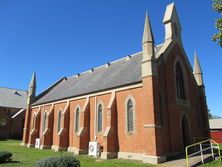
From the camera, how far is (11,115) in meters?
53.3

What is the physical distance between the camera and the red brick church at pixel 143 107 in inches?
784

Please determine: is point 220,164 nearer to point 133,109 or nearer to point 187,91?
point 133,109

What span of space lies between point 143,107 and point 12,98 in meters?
46.8

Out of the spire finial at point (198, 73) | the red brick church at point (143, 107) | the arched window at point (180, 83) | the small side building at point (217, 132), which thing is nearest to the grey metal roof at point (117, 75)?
the red brick church at point (143, 107)

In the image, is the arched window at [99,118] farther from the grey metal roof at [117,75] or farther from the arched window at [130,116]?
the arched window at [130,116]

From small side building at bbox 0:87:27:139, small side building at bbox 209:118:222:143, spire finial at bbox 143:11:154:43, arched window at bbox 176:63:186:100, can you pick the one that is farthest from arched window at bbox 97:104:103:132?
small side building at bbox 209:118:222:143

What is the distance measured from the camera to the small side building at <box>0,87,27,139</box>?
51094 mm

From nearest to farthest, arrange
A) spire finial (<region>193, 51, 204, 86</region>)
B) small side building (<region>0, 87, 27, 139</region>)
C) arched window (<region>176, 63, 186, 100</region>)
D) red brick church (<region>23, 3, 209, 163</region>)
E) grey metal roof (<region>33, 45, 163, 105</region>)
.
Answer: red brick church (<region>23, 3, 209, 163</region>) → grey metal roof (<region>33, 45, 163, 105</region>) → arched window (<region>176, 63, 186, 100</region>) → spire finial (<region>193, 51, 204, 86</region>) → small side building (<region>0, 87, 27, 139</region>)

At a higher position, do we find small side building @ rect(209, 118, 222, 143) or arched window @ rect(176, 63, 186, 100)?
arched window @ rect(176, 63, 186, 100)

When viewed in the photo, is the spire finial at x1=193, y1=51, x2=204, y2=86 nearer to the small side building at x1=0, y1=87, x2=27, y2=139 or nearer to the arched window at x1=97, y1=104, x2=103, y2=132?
the arched window at x1=97, y1=104, x2=103, y2=132

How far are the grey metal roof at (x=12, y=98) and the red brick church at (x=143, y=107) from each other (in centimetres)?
2624

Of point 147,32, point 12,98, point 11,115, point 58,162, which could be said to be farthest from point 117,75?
point 12,98

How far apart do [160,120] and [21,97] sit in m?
49.2

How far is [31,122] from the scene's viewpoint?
39.8 meters
